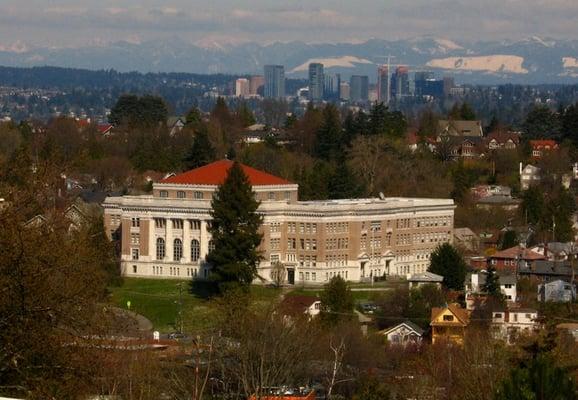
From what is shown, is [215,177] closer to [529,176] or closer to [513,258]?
[513,258]

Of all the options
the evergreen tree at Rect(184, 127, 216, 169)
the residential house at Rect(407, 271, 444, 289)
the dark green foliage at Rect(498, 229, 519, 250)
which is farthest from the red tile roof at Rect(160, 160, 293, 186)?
the evergreen tree at Rect(184, 127, 216, 169)

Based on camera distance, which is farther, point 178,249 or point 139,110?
point 139,110

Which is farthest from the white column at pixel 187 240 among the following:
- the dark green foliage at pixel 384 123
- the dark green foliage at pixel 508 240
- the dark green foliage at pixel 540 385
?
the dark green foliage at pixel 540 385

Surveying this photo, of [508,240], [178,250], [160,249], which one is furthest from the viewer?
[508,240]

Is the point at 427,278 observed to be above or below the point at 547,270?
below

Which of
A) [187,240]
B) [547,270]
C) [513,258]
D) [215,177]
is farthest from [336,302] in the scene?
[215,177]

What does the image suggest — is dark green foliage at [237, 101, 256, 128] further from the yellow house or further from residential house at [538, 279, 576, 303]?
the yellow house

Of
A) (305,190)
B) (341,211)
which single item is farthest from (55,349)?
(305,190)
